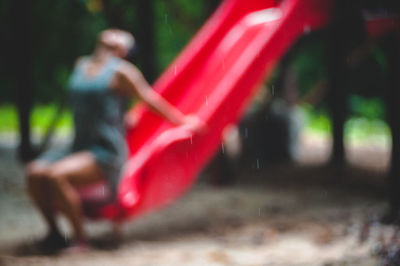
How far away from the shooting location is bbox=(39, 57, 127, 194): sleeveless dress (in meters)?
3.67

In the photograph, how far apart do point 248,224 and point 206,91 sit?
1350 mm

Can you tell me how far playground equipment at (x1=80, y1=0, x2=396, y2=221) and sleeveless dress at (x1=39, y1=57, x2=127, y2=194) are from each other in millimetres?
197

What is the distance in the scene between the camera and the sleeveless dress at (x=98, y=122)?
12.0ft

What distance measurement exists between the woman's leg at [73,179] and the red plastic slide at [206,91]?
0.20 m

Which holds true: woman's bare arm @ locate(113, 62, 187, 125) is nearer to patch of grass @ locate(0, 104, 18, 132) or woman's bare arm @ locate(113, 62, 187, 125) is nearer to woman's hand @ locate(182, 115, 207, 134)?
woman's hand @ locate(182, 115, 207, 134)

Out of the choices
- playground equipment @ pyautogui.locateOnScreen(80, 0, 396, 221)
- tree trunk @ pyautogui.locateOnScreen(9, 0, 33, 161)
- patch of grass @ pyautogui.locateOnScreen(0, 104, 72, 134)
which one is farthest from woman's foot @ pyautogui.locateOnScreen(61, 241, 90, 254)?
patch of grass @ pyautogui.locateOnScreen(0, 104, 72, 134)

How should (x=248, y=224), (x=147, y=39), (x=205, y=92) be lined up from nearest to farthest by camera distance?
(x=248, y=224)
(x=205, y=92)
(x=147, y=39)

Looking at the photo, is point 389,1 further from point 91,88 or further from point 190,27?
point 190,27

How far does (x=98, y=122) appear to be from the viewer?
3682 mm

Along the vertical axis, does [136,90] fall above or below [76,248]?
above

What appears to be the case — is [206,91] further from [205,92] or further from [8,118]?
[8,118]

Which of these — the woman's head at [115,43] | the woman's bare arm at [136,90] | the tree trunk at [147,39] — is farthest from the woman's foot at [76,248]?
the tree trunk at [147,39]

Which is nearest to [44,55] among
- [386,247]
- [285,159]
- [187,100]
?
[285,159]

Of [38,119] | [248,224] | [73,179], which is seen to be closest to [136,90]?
[73,179]
